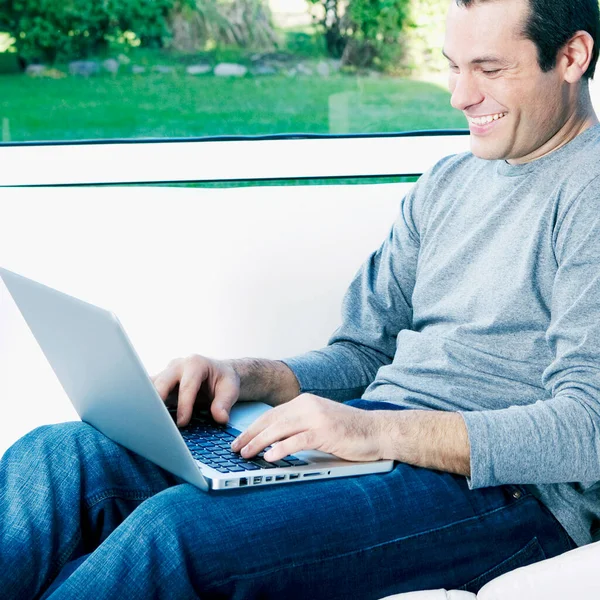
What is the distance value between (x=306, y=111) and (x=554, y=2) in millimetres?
1010

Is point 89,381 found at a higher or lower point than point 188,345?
higher

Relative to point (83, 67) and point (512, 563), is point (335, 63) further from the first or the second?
point (512, 563)

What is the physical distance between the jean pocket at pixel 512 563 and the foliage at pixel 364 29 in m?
1.39

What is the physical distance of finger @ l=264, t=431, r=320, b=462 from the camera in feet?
4.00

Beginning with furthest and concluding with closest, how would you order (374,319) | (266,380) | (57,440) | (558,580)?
1. (374,319)
2. (266,380)
3. (57,440)
4. (558,580)

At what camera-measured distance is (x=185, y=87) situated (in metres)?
2.30

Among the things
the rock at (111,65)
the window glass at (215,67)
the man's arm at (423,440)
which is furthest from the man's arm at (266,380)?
the rock at (111,65)

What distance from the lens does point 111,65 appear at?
2279 millimetres

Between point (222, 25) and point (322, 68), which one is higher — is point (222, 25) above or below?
above

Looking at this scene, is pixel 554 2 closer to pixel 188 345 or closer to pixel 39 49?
pixel 188 345

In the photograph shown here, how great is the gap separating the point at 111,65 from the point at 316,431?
1357 millimetres


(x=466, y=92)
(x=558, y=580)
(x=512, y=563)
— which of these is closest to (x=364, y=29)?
(x=466, y=92)

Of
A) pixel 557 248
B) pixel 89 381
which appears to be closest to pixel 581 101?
pixel 557 248

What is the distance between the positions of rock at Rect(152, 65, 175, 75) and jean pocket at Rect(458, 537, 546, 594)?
1454mm
